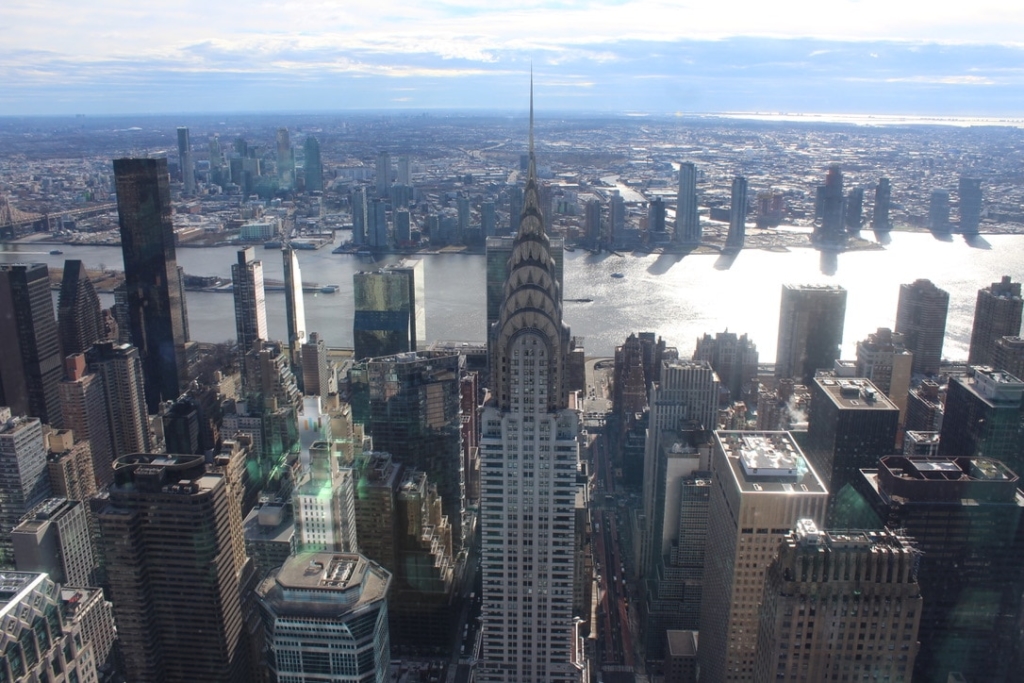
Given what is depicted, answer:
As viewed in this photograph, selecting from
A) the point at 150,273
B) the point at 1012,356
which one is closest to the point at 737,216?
the point at 1012,356

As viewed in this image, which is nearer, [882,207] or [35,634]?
[35,634]

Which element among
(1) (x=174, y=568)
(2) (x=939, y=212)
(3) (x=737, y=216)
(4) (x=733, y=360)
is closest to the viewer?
(1) (x=174, y=568)

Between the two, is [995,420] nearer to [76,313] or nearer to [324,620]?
[324,620]

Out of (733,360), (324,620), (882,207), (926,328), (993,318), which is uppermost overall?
(882,207)

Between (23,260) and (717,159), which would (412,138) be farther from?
(23,260)

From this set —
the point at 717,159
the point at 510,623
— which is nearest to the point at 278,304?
the point at 510,623
